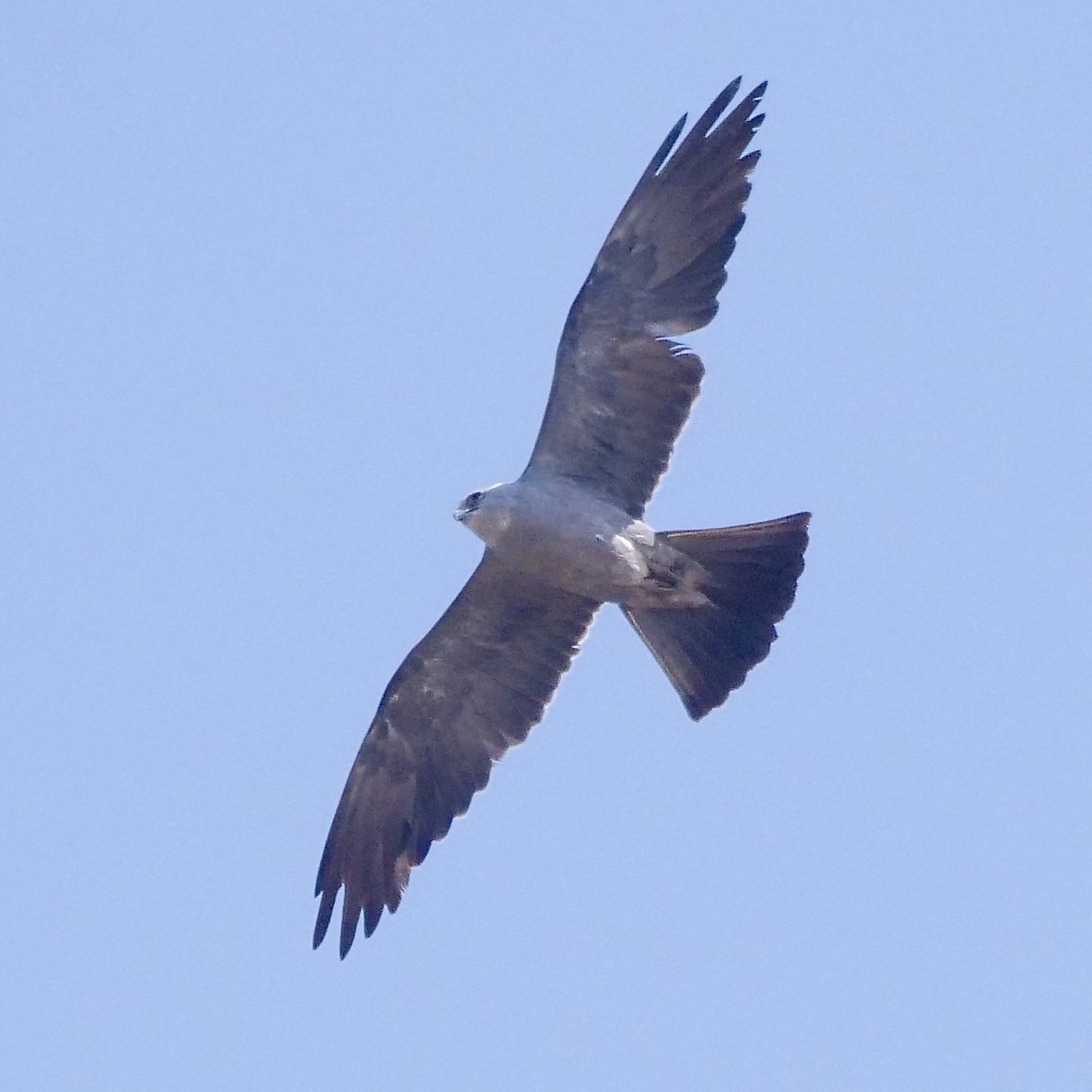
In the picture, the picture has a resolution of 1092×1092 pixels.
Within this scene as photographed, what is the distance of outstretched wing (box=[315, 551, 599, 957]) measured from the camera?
44.8 feet

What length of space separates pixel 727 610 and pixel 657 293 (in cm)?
203

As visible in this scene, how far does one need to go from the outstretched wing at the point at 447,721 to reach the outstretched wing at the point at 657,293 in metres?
1.33

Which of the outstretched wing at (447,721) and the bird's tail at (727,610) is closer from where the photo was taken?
the bird's tail at (727,610)

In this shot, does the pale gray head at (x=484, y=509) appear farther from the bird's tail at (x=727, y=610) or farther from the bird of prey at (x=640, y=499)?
the bird's tail at (x=727, y=610)

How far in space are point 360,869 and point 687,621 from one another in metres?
2.80

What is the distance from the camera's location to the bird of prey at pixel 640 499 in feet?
41.8

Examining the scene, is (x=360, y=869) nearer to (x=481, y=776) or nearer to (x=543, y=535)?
(x=481, y=776)

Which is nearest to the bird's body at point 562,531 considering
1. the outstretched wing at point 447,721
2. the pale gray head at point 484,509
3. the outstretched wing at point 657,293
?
the pale gray head at point 484,509

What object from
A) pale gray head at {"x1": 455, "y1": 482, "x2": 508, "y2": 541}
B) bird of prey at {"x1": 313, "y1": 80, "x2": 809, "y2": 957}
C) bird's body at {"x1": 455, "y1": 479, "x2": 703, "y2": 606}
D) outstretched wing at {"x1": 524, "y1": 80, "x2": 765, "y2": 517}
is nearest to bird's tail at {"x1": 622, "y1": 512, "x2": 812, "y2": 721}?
bird of prey at {"x1": 313, "y1": 80, "x2": 809, "y2": 957}

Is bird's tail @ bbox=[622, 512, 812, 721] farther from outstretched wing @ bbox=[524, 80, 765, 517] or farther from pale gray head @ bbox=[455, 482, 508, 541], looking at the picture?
pale gray head @ bbox=[455, 482, 508, 541]

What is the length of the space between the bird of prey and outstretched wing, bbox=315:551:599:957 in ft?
0.07

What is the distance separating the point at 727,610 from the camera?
13047mm

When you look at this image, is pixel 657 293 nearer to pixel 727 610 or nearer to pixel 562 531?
pixel 562 531

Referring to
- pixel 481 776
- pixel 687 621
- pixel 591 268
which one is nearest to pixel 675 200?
pixel 591 268
